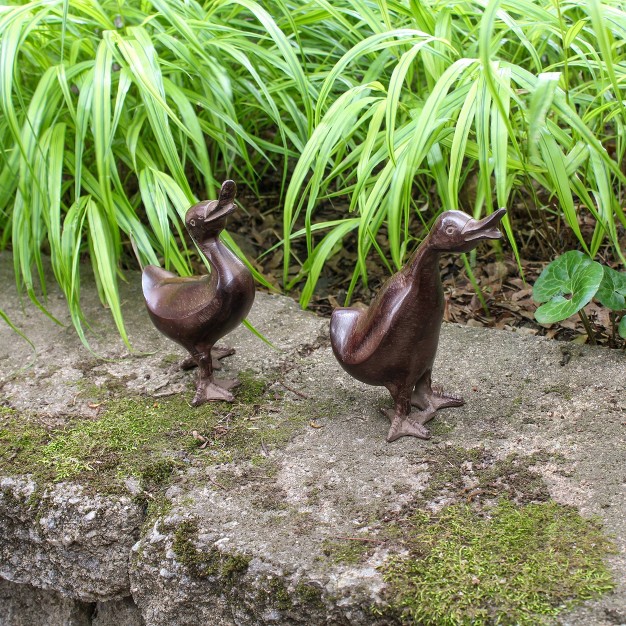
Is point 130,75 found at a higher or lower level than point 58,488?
higher

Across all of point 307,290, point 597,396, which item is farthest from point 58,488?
point 597,396

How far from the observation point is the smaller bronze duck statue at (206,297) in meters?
1.54

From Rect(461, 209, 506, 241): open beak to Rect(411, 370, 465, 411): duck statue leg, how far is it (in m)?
0.35

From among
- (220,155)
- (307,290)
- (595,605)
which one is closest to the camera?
(595,605)

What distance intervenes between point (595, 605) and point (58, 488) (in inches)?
36.8

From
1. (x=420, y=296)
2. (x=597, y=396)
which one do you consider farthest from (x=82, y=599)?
(x=597, y=396)

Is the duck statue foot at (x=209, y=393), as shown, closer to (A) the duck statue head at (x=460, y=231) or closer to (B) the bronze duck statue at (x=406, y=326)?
(B) the bronze duck statue at (x=406, y=326)

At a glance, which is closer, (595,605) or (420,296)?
(595,605)

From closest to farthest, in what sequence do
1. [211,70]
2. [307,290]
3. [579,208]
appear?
[307,290] → [211,70] → [579,208]

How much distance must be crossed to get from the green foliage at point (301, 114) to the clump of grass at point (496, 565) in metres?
0.58

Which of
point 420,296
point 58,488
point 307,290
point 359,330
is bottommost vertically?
point 58,488

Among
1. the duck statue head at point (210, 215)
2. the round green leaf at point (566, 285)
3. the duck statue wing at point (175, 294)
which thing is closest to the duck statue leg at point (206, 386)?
the duck statue wing at point (175, 294)

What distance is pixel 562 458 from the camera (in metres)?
1.43

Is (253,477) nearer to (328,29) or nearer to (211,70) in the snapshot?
(211,70)
